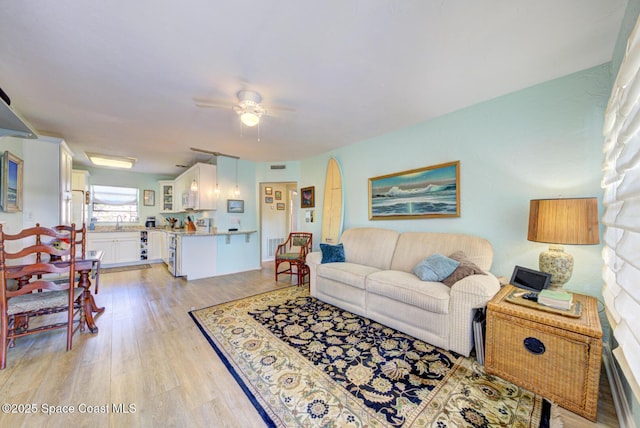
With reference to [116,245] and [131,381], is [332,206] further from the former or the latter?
[116,245]

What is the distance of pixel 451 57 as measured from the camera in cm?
176

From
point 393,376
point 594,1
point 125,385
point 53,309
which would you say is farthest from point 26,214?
point 594,1

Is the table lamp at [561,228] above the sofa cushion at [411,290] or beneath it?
above

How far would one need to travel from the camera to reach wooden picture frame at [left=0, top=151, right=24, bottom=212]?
2.47 meters

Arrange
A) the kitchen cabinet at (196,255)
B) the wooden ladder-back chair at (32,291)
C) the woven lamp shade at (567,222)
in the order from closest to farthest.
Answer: the woven lamp shade at (567,222) → the wooden ladder-back chair at (32,291) → the kitchen cabinet at (196,255)

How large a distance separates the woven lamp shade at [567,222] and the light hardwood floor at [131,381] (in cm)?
104

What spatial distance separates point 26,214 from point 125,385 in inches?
120

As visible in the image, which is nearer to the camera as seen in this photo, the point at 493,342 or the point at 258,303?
the point at 493,342

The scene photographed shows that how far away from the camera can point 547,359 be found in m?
1.47

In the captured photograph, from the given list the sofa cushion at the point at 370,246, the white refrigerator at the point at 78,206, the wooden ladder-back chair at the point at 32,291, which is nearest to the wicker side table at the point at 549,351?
the sofa cushion at the point at 370,246

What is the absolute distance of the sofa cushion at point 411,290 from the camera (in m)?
2.00

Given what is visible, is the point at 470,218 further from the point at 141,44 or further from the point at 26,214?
the point at 26,214

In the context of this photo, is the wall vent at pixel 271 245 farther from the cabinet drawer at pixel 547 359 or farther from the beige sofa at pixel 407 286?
the cabinet drawer at pixel 547 359

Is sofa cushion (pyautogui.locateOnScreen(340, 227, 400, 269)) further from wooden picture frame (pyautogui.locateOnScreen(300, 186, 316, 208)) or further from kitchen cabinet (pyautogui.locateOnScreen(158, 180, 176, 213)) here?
kitchen cabinet (pyautogui.locateOnScreen(158, 180, 176, 213))
